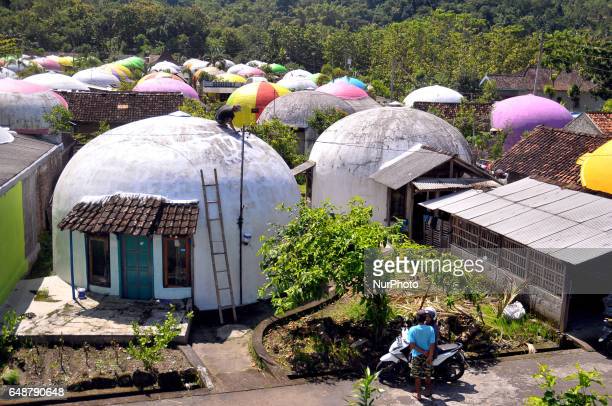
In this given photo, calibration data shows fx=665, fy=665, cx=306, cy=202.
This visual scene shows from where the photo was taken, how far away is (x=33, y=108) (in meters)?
23.0

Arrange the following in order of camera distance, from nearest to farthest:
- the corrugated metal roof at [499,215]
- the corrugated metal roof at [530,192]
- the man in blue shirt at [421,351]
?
the man in blue shirt at [421,351]
the corrugated metal roof at [499,215]
the corrugated metal roof at [530,192]

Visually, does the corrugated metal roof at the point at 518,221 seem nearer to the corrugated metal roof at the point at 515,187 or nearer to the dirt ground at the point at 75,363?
the corrugated metal roof at the point at 515,187

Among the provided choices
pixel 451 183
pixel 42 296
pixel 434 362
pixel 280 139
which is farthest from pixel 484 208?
pixel 280 139

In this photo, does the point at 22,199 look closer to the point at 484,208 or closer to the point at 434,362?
the point at 434,362

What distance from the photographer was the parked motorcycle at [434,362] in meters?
10.6

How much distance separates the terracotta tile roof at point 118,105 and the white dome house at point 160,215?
18.0 meters

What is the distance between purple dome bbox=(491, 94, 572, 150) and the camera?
31406 millimetres

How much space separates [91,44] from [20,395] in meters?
90.7

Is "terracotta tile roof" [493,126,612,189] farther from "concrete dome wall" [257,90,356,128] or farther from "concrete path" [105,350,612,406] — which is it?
"concrete dome wall" [257,90,356,128]

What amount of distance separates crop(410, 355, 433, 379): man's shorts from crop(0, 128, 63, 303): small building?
27.8 ft

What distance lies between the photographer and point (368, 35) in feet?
265

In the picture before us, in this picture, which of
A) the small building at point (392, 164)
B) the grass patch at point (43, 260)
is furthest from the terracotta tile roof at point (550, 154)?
the grass patch at point (43, 260)

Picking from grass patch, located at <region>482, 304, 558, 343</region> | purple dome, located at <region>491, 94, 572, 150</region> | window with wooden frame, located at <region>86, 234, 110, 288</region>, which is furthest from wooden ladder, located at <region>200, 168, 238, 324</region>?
purple dome, located at <region>491, 94, 572, 150</region>

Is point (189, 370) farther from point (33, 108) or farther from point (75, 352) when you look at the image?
point (33, 108)
